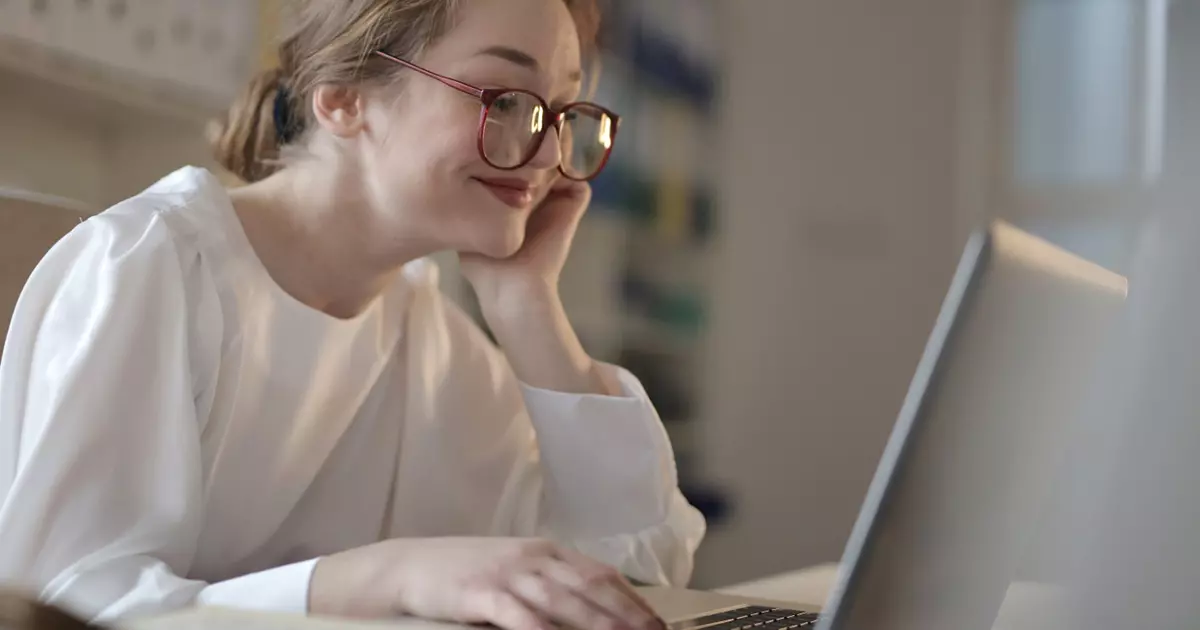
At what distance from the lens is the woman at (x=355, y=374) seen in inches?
25.3

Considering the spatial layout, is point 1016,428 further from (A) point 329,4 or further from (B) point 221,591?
(A) point 329,4

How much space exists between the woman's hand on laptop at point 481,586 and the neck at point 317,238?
0.93 feet

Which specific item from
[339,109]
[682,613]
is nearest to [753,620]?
[682,613]

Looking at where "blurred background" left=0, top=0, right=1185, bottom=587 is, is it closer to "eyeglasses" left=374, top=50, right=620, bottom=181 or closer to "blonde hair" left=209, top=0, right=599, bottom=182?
"blonde hair" left=209, top=0, right=599, bottom=182

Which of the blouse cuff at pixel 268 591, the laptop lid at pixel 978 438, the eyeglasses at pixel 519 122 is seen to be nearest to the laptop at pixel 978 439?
the laptop lid at pixel 978 438

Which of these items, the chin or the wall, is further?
the wall

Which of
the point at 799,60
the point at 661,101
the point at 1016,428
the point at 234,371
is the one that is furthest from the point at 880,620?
the point at 799,60

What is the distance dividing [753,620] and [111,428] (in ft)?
1.36

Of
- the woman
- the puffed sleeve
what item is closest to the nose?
the woman

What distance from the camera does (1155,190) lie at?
0.46 m

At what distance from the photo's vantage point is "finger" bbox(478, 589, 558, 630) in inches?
22.4

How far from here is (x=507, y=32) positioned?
0.88 metres

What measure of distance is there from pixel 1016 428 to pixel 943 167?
1.45 m

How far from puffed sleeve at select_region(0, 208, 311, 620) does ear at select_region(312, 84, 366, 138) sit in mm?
185
